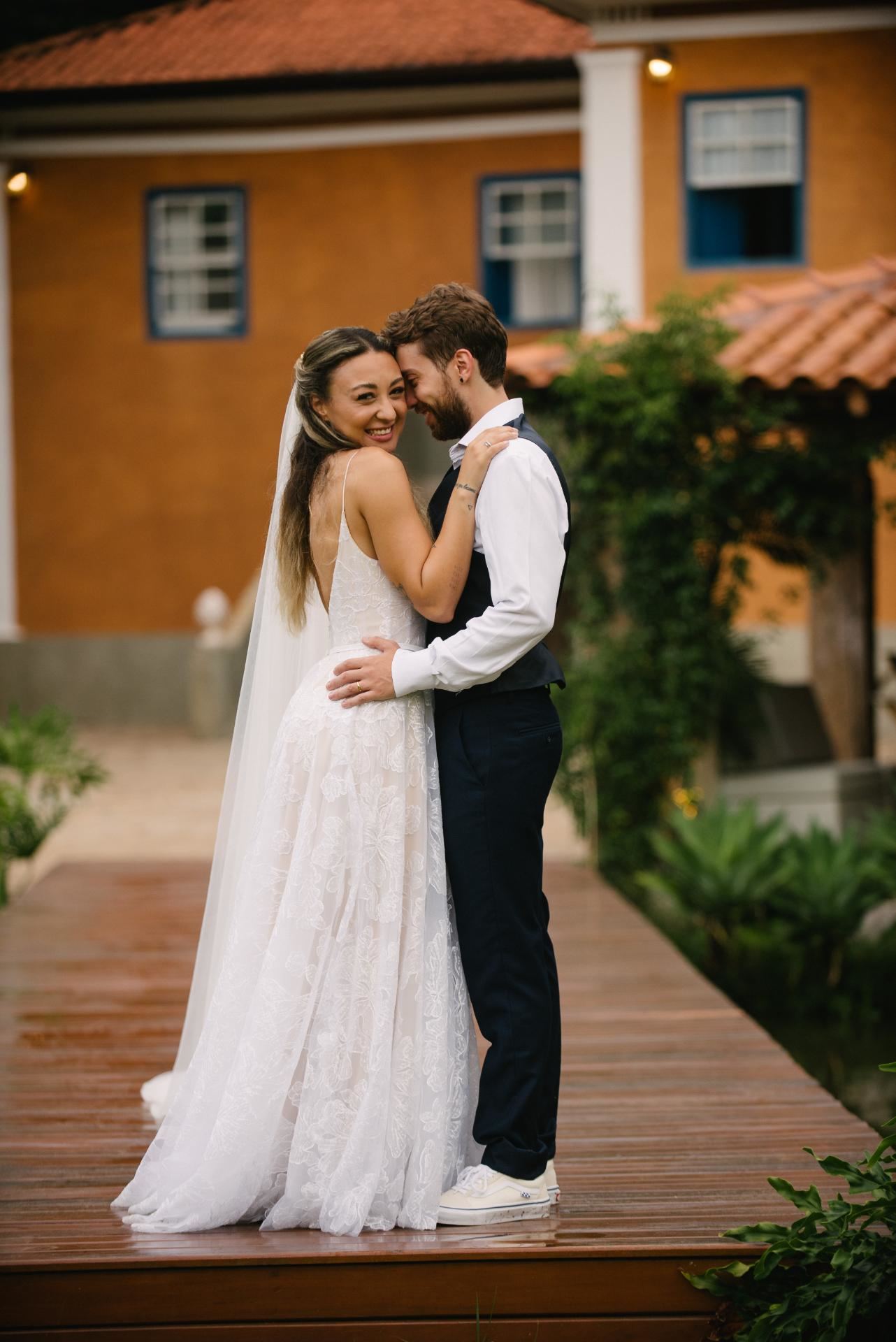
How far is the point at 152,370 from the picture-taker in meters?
17.3

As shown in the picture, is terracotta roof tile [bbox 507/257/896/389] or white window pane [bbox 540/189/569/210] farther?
white window pane [bbox 540/189/569/210]

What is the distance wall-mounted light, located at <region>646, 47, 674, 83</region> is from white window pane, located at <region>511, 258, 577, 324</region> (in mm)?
3995

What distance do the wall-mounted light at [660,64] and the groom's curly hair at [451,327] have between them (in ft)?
32.9

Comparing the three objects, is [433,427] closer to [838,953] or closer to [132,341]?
[838,953]

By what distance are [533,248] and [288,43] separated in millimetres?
3293

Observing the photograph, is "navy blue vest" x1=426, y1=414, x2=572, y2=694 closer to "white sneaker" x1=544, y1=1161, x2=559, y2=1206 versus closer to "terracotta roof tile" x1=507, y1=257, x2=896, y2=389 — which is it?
"white sneaker" x1=544, y1=1161, x2=559, y2=1206

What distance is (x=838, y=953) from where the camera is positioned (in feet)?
23.9

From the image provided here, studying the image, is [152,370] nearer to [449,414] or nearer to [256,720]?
[256,720]

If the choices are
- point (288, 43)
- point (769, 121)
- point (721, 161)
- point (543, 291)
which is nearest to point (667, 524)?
point (721, 161)

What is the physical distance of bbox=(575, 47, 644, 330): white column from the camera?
12.6 metres

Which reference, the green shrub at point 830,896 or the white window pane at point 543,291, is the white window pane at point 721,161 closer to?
the white window pane at point 543,291

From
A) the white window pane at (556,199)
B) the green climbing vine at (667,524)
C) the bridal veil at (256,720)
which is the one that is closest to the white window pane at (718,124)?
the white window pane at (556,199)

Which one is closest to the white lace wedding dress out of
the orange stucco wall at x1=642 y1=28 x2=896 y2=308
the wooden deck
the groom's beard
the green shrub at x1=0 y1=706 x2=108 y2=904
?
the wooden deck

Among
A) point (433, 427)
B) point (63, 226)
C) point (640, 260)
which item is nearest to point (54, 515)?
point (63, 226)
